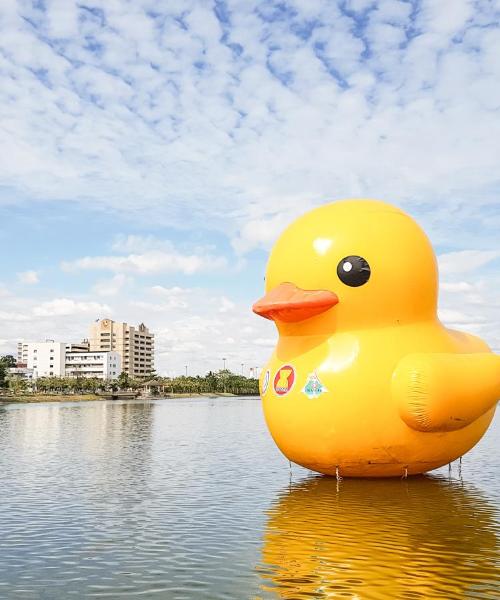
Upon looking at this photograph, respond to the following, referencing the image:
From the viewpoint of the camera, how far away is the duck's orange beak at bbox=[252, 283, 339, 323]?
12.7m

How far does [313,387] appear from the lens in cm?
1266

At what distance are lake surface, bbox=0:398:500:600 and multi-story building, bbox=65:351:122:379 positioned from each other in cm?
15657

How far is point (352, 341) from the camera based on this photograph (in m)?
12.8

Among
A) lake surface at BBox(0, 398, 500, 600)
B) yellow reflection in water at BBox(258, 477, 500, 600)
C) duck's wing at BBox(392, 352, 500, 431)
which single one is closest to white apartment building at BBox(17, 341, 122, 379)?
lake surface at BBox(0, 398, 500, 600)

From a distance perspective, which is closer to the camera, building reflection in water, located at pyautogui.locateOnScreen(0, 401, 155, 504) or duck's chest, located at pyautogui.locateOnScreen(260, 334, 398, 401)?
duck's chest, located at pyautogui.locateOnScreen(260, 334, 398, 401)

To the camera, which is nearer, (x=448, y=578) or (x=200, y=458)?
(x=448, y=578)

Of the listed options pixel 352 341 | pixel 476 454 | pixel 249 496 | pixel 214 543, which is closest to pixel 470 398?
pixel 352 341

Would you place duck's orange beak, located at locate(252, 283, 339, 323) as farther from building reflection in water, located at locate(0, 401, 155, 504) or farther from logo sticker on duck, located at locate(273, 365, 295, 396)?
building reflection in water, located at locate(0, 401, 155, 504)

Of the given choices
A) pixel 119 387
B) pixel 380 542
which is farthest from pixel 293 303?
pixel 119 387

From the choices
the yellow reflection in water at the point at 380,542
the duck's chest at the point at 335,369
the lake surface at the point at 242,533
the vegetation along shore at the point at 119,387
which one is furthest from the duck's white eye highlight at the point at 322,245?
the vegetation along shore at the point at 119,387

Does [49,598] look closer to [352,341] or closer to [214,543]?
[214,543]

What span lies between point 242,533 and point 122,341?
7080 inches

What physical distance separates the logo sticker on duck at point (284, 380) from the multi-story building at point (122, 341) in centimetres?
17383

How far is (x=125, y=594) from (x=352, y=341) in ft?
22.2
